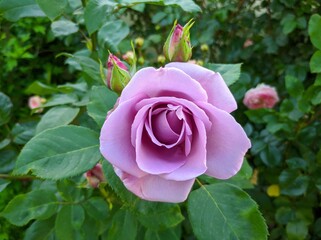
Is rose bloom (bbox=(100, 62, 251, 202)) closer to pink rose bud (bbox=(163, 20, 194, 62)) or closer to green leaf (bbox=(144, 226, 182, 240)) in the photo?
pink rose bud (bbox=(163, 20, 194, 62))

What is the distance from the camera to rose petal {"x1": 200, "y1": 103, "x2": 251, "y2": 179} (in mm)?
510

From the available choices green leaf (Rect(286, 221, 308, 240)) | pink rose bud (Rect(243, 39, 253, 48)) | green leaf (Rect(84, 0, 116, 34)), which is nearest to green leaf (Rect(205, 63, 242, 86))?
green leaf (Rect(84, 0, 116, 34))

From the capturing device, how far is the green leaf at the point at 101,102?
66 cm

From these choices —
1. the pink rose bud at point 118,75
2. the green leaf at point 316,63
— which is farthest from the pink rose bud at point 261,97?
the pink rose bud at point 118,75

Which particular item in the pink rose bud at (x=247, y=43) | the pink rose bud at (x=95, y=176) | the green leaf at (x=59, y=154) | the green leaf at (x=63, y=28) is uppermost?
the green leaf at (x=59, y=154)

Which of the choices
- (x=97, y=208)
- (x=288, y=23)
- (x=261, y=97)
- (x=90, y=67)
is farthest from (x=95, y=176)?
(x=288, y=23)

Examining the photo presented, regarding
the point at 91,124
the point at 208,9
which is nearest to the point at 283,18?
the point at 208,9

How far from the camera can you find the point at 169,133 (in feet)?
1.74

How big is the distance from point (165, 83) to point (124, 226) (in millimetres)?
371

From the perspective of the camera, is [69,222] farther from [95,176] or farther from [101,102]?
[101,102]

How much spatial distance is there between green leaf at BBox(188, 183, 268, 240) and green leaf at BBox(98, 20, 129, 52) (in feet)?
1.21

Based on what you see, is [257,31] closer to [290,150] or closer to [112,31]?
[290,150]

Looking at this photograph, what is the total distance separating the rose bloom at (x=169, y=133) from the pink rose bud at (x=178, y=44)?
0.40 feet

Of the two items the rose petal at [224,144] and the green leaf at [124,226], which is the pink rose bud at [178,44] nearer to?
the rose petal at [224,144]
